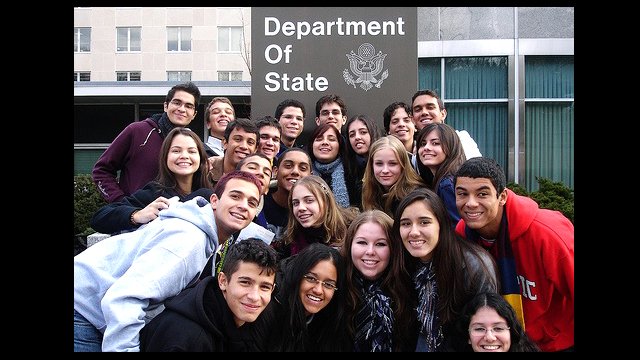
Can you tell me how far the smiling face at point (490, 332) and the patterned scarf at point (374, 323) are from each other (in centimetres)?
55

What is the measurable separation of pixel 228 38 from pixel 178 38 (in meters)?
2.58

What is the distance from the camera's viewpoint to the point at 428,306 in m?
3.91

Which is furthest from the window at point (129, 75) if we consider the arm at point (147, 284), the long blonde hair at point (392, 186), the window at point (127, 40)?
the arm at point (147, 284)

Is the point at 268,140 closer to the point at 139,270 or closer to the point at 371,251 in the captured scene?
the point at 371,251

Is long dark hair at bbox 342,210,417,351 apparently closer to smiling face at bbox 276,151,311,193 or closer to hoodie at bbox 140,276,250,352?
hoodie at bbox 140,276,250,352

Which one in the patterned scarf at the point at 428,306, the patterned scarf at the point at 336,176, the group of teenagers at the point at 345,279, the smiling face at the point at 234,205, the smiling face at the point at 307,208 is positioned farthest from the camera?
the patterned scarf at the point at 336,176

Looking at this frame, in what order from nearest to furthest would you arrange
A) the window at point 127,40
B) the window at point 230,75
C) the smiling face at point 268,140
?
the smiling face at point 268,140
the window at point 127,40
the window at point 230,75

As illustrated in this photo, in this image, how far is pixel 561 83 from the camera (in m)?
13.2

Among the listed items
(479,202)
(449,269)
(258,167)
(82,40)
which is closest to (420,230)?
(449,269)

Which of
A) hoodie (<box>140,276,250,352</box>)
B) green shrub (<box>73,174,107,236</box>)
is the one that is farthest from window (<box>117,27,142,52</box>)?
hoodie (<box>140,276,250,352</box>)

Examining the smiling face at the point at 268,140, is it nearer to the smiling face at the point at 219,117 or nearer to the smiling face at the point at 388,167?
the smiling face at the point at 219,117

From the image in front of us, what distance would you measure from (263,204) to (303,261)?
4.84 ft

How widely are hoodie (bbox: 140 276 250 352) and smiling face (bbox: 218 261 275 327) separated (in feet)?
0.16

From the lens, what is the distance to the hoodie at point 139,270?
3488 millimetres
